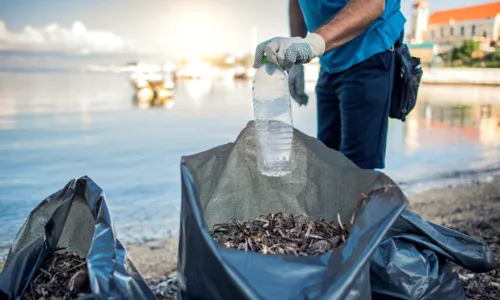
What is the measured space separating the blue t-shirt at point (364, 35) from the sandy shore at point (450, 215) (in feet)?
4.60

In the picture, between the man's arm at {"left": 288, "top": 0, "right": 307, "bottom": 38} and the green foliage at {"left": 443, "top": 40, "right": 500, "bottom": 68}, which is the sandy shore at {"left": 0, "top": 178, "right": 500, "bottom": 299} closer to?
the man's arm at {"left": 288, "top": 0, "right": 307, "bottom": 38}

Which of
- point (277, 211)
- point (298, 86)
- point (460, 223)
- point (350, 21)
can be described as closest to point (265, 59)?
point (350, 21)

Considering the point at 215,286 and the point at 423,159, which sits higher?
the point at 215,286

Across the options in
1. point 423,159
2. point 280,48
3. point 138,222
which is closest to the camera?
point 280,48

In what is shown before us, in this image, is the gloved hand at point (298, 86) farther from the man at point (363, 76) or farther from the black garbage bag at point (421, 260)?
the black garbage bag at point (421, 260)

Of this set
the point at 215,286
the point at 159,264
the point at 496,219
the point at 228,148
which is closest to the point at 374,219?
the point at 215,286

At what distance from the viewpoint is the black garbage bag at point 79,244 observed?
4.40ft

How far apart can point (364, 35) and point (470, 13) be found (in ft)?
33.7

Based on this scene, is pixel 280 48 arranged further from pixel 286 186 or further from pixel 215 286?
pixel 215 286

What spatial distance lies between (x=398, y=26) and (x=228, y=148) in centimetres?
91

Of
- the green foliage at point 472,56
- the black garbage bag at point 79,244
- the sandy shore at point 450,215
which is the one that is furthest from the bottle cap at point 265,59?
the green foliage at point 472,56

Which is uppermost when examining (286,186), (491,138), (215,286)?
(286,186)

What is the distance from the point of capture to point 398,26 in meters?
2.13

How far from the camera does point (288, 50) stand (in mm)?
1667
